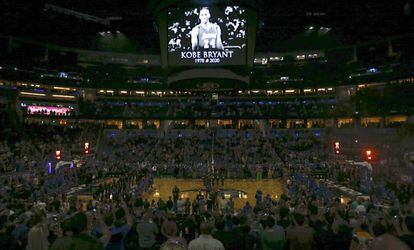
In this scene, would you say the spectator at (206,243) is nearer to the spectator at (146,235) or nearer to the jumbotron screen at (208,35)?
the spectator at (146,235)

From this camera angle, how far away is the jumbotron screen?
80.0ft

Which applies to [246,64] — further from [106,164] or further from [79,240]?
[79,240]

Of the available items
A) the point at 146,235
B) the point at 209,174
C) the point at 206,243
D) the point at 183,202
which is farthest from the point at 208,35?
the point at 206,243

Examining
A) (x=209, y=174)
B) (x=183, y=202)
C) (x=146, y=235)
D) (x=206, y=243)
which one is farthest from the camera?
(x=209, y=174)

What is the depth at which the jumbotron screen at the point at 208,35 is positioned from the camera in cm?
2438

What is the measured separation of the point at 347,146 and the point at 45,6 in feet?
120

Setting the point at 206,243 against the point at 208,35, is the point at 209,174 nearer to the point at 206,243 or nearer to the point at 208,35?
the point at 208,35

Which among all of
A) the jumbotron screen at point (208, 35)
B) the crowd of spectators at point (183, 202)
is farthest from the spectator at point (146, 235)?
the jumbotron screen at point (208, 35)

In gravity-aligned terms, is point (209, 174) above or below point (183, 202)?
below

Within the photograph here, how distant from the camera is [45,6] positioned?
40.8 metres

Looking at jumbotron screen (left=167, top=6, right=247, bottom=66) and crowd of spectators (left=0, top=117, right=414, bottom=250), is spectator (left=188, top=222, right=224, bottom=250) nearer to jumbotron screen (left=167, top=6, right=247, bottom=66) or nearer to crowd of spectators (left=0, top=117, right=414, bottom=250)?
crowd of spectators (left=0, top=117, right=414, bottom=250)

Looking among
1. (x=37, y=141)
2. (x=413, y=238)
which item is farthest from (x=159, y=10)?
(x=37, y=141)

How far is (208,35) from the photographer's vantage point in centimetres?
2445

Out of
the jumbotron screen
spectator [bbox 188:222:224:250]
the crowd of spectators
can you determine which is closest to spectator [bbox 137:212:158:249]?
the crowd of spectators
